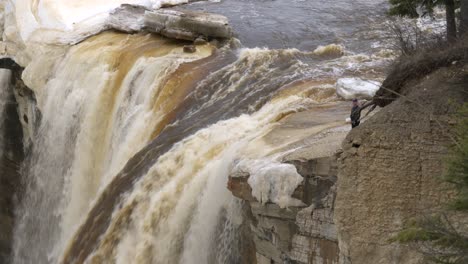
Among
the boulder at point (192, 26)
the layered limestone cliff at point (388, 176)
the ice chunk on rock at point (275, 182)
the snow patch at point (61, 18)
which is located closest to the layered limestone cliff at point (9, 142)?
the snow patch at point (61, 18)

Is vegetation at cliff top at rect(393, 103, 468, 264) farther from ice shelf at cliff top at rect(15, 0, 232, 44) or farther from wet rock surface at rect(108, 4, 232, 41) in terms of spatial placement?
ice shelf at cliff top at rect(15, 0, 232, 44)

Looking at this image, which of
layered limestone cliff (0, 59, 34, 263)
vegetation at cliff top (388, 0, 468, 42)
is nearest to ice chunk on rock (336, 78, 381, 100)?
vegetation at cliff top (388, 0, 468, 42)

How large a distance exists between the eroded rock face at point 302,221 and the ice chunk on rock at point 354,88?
3.30 metres

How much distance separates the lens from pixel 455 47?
7504mm

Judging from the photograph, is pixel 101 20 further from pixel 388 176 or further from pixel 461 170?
pixel 461 170

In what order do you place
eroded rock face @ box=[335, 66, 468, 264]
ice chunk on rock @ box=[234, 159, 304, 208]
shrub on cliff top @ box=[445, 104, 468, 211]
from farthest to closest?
ice chunk on rock @ box=[234, 159, 304, 208] → eroded rock face @ box=[335, 66, 468, 264] → shrub on cliff top @ box=[445, 104, 468, 211]

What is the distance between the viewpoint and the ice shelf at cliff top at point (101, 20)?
14648mm

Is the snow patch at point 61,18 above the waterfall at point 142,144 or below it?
above

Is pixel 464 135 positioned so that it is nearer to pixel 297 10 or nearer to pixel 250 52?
pixel 250 52

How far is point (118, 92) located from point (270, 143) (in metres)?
5.15

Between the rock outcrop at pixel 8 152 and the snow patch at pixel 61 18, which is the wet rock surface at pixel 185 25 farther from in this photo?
the rock outcrop at pixel 8 152

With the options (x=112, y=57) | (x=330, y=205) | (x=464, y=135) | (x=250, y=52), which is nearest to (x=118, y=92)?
(x=112, y=57)

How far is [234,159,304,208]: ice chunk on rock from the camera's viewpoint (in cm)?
770

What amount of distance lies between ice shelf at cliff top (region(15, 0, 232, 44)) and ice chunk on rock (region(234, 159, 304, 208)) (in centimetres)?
695
